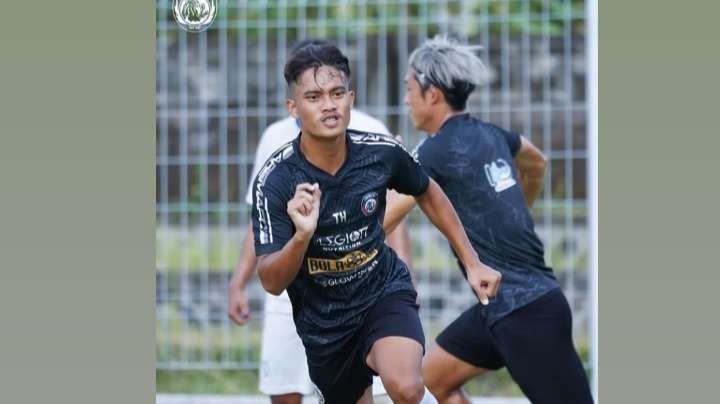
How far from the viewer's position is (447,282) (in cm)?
947

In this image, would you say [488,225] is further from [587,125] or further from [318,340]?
[587,125]

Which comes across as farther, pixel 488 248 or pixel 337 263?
pixel 488 248

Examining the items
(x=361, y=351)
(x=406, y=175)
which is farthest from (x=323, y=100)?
(x=361, y=351)

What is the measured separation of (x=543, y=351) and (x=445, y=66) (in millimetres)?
1543

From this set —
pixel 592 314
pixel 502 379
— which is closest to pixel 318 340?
pixel 592 314

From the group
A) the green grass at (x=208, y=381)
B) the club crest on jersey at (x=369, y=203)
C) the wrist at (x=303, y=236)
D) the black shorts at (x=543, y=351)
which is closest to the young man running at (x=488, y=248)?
the black shorts at (x=543, y=351)

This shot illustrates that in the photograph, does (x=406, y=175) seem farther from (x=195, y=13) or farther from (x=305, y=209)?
(x=195, y=13)

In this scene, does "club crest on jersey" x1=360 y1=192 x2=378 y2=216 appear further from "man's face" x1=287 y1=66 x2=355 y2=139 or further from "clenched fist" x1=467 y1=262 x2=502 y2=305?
"clenched fist" x1=467 y1=262 x2=502 y2=305

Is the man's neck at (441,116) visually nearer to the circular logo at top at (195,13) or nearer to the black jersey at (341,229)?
the black jersey at (341,229)

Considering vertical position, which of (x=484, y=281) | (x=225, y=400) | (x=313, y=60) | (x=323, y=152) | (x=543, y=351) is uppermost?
(x=313, y=60)

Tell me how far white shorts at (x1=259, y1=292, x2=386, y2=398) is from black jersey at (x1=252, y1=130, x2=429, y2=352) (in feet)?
4.63

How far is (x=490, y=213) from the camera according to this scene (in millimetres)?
6305

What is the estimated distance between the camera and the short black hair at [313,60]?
17.5 feet

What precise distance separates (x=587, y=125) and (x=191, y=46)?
3116 millimetres
